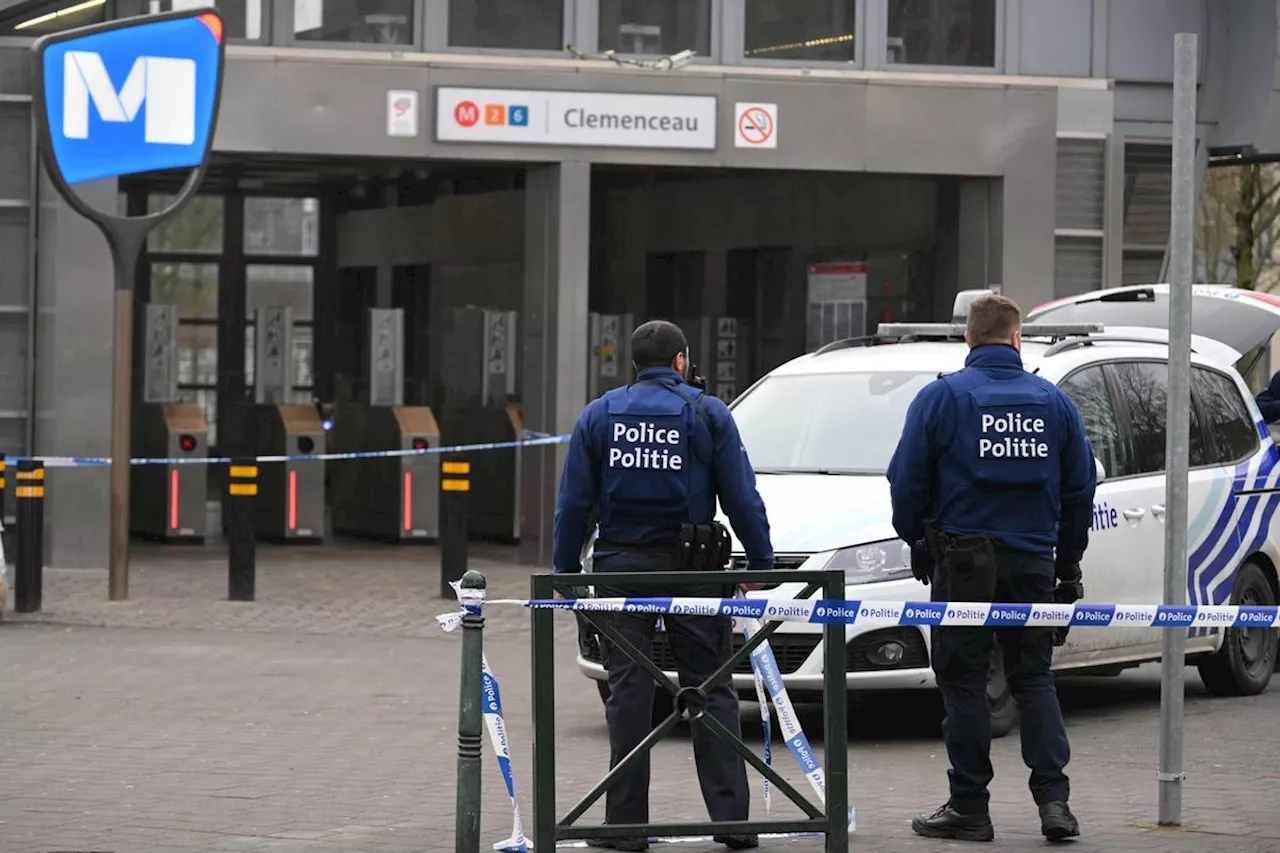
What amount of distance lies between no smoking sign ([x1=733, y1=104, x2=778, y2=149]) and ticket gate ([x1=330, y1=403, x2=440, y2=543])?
392 centimetres

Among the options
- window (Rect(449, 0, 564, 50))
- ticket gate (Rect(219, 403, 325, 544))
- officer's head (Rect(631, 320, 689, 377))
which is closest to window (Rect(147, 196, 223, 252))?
ticket gate (Rect(219, 403, 325, 544))

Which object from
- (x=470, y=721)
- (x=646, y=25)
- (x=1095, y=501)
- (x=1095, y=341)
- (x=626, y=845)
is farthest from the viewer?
(x=646, y=25)

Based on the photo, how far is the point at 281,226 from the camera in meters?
26.5

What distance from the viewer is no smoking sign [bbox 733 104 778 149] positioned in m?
19.9

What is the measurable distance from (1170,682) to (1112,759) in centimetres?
207

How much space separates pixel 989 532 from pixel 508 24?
12.9m

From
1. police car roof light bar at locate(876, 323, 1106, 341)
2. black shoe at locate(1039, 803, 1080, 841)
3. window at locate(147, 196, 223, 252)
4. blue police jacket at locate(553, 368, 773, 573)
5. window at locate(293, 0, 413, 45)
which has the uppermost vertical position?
window at locate(293, 0, 413, 45)

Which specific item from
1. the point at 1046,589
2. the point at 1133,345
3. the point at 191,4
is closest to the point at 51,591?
the point at 191,4

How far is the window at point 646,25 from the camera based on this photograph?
65.8 ft

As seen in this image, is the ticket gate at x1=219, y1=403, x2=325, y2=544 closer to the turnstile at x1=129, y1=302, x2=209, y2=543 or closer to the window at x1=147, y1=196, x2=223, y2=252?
the turnstile at x1=129, y1=302, x2=209, y2=543

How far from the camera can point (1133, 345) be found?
11617 millimetres

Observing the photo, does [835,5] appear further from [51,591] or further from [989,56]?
[51,591]

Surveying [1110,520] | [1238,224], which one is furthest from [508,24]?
[1238,224]

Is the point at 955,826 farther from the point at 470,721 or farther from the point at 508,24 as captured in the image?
the point at 508,24
